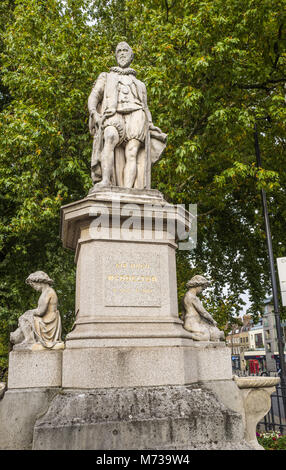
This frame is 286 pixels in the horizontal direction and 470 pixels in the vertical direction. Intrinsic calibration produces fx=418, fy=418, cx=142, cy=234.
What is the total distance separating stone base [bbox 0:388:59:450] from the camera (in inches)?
196

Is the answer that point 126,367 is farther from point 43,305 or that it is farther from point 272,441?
point 272,441

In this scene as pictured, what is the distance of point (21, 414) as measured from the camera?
512 centimetres

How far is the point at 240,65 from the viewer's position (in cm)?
1124

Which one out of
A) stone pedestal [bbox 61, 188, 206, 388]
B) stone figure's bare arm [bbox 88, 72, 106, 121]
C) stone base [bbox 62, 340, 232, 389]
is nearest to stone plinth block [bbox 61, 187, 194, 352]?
stone pedestal [bbox 61, 188, 206, 388]

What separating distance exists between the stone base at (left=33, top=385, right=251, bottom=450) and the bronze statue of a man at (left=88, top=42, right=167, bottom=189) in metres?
3.12

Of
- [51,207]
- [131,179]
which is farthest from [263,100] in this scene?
[131,179]

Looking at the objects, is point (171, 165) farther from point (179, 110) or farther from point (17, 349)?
point (17, 349)

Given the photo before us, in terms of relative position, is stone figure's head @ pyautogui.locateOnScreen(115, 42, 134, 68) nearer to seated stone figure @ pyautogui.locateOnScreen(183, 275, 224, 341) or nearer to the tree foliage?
the tree foliage

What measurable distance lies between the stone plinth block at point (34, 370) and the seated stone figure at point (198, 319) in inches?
82.4

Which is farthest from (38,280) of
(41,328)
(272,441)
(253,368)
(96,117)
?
(253,368)

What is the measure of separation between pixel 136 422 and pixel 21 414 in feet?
5.09

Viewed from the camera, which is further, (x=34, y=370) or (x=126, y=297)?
(x=126, y=297)

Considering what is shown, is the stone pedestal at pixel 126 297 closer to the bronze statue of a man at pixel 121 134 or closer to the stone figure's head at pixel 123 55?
the bronze statue of a man at pixel 121 134

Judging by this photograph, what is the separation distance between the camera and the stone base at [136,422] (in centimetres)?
441
